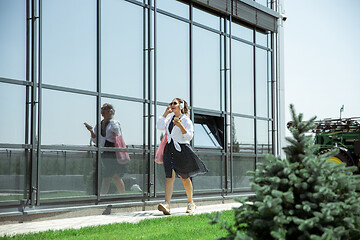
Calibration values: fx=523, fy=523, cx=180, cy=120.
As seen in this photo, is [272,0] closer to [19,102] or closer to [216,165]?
[216,165]

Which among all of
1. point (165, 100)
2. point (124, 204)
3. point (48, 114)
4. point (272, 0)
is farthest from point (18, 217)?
point (272, 0)

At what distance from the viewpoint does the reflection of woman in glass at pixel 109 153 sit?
28.2 feet

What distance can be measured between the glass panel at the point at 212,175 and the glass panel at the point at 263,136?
1635mm

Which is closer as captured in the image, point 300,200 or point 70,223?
point 300,200

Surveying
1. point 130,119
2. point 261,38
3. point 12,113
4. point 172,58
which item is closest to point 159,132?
point 130,119

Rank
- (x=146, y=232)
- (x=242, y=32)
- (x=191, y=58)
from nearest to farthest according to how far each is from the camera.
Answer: (x=146, y=232), (x=191, y=58), (x=242, y=32)

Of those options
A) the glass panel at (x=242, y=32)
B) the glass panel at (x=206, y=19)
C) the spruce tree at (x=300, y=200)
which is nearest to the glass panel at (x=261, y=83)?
the glass panel at (x=242, y=32)

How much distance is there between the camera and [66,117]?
805 centimetres

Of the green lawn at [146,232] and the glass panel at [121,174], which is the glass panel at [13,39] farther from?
the green lawn at [146,232]

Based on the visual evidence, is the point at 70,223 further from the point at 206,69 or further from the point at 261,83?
the point at 261,83

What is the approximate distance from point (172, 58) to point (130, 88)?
1.45 meters

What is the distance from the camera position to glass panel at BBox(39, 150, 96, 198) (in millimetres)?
7652

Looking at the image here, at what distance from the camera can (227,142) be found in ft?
38.6

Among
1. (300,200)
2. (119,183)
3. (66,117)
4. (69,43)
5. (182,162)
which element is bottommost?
(119,183)
